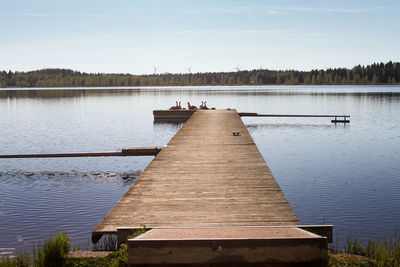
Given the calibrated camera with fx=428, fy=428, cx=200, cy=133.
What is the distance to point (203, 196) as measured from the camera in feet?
23.7

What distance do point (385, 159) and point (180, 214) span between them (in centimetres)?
1522

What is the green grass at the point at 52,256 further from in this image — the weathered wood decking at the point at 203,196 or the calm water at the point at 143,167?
the calm water at the point at 143,167

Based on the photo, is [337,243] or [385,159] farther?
[385,159]

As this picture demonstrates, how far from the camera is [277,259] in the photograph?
4.46 meters

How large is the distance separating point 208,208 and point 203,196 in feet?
2.20

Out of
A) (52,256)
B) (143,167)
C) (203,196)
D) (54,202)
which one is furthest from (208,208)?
(143,167)

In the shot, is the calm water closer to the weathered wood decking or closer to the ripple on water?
the ripple on water

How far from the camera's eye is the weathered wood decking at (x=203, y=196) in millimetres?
6039

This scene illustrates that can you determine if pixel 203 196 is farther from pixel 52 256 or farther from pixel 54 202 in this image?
pixel 54 202

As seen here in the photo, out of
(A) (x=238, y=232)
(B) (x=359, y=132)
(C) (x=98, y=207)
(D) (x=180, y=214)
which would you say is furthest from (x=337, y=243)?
(B) (x=359, y=132)

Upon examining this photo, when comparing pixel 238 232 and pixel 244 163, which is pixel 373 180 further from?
pixel 238 232

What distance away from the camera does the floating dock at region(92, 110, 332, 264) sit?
447 centimetres

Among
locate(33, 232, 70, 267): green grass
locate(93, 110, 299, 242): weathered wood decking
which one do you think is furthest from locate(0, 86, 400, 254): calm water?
locate(33, 232, 70, 267): green grass

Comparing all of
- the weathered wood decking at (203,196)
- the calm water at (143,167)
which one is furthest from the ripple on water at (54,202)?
the weathered wood decking at (203,196)
